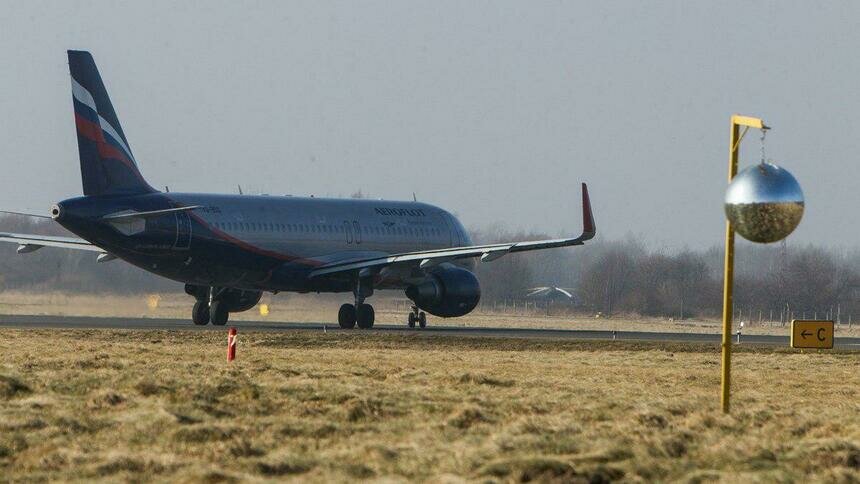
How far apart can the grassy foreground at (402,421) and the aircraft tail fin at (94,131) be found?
40.5ft

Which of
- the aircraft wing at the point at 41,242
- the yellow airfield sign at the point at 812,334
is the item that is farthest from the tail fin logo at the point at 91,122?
the yellow airfield sign at the point at 812,334

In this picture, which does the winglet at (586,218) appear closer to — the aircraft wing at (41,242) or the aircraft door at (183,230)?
the aircraft door at (183,230)

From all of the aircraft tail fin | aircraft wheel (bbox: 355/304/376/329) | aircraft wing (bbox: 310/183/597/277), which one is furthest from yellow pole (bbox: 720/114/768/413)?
aircraft wheel (bbox: 355/304/376/329)

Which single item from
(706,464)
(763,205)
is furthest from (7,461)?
(763,205)

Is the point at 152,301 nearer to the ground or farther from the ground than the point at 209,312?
farther from the ground

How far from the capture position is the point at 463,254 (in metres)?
45.5

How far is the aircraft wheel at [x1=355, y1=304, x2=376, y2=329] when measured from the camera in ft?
156

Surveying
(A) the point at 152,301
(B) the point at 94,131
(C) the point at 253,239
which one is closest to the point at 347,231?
(C) the point at 253,239

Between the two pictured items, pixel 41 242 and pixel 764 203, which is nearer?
pixel 764 203

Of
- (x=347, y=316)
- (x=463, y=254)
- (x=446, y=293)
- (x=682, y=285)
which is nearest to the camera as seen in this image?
(x=463, y=254)

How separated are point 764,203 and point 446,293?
32362 mm

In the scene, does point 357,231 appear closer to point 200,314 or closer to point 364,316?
point 364,316

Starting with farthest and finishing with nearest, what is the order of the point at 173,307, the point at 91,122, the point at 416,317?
the point at 173,307, the point at 416,317, the point at 91,122

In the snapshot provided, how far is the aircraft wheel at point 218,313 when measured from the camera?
48781 millimetres
